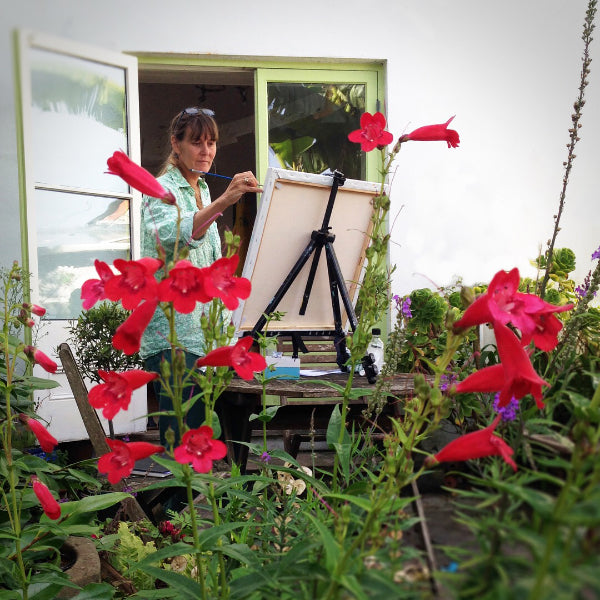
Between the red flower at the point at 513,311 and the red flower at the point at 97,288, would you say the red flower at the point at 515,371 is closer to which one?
the red flower at the point at 513,311

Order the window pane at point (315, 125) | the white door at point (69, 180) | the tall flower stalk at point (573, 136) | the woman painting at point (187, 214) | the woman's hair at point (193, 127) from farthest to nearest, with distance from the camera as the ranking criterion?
the window pane at point (315, 125), the white door at point (69, 180), the woman's hair at point (193, 127), the woman painting at point (187, 214), the tall flower stalk at point (573, 136)

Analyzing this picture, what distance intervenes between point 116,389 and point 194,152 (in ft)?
5.76

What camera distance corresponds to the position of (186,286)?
59 cm

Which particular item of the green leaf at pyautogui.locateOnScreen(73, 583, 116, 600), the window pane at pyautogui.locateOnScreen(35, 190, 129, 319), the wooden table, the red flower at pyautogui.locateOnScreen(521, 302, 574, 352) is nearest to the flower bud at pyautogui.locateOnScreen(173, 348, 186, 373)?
the red flower at pyautogui.locateOnScreen(521, 302, 574, 352)

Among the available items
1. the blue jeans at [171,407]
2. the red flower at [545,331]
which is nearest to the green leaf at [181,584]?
the red flower at [545,331]

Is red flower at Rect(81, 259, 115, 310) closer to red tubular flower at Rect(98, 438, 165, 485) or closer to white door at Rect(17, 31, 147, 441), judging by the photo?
red tubular flower at Rect(98, 438, 165, 485)

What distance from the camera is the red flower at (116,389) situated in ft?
2.24

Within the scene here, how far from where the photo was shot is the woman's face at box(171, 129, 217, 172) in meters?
2.34

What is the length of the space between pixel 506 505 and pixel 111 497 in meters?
1.10

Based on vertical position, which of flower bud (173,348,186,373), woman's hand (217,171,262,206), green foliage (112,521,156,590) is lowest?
green foliage (112,521,156,590)

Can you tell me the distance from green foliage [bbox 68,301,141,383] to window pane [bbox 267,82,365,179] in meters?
1.32

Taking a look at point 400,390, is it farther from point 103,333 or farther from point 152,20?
point 152,20

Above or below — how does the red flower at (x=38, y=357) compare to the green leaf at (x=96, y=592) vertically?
above

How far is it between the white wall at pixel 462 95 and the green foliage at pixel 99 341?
4.91ft
